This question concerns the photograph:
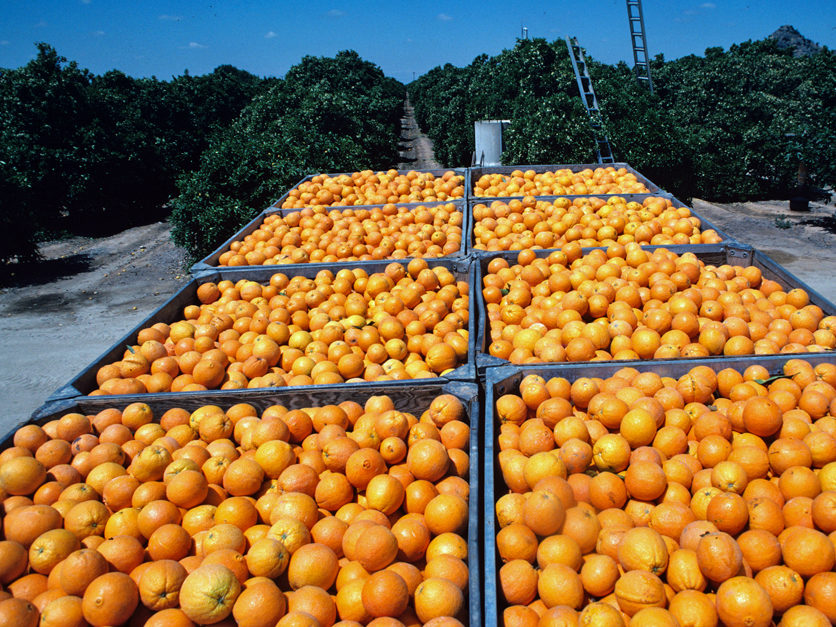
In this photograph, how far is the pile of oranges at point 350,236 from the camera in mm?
6234

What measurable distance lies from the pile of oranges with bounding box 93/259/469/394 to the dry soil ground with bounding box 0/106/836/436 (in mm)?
3428

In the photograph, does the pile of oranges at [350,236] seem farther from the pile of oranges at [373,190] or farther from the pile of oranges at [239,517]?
the pile of oranges at [239,517]

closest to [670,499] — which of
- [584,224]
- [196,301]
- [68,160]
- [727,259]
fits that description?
[727,259]

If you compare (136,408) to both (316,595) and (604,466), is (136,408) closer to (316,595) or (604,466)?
(316,595)

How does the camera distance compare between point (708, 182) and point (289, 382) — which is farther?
point (708, 182)

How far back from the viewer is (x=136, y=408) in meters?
3.40

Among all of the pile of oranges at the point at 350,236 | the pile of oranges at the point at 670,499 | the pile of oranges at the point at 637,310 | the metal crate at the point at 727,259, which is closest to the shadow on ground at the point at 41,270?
the pile of oranges at the point at 350,236

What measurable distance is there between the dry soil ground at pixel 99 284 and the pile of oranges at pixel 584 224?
4.69m

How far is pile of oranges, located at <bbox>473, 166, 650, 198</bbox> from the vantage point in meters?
8.35

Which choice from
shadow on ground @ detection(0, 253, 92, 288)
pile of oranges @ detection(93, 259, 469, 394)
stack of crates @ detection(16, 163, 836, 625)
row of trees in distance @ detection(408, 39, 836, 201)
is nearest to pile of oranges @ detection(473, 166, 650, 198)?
stack of crates @ detection(16, 163, 836, 625)

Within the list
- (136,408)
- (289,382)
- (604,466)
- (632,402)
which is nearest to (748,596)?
(604,466)

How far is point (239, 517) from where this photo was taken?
8.34 ft

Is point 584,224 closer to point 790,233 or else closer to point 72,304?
point 790,233

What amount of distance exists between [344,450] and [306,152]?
39.0 feet
